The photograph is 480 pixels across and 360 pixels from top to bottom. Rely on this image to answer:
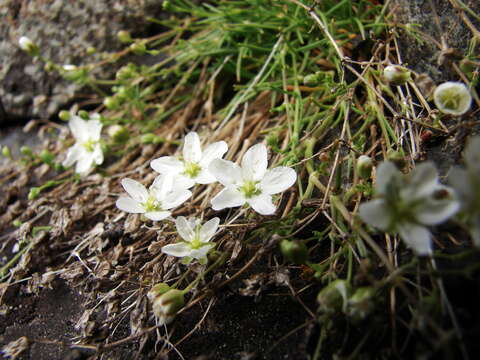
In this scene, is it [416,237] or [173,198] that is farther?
[173,198]

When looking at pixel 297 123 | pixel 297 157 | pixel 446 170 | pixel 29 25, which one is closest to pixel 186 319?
pixel 297 157

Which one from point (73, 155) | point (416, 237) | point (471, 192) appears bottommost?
point (73, 155)

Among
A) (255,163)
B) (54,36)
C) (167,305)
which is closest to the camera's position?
(167,305)

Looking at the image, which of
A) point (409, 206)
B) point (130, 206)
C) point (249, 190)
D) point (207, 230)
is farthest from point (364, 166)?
point (130, 206)

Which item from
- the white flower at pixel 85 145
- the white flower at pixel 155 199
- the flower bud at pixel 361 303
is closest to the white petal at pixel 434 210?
the flower bud at pixel 361 303

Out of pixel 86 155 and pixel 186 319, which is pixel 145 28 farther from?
pixel 186 319

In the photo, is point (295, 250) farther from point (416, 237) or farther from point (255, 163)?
point (255, 163)

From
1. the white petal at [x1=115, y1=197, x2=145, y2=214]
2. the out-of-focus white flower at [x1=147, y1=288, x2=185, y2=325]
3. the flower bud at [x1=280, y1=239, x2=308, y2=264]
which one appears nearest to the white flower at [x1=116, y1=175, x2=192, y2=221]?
the white petal at [x1=115, y1=197, x2=145, y2=214]

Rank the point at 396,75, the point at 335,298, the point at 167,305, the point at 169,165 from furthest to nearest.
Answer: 1. the point at 169,165
2. the point at 396,75
3. the point at 167,305
4. the point at 335,298
